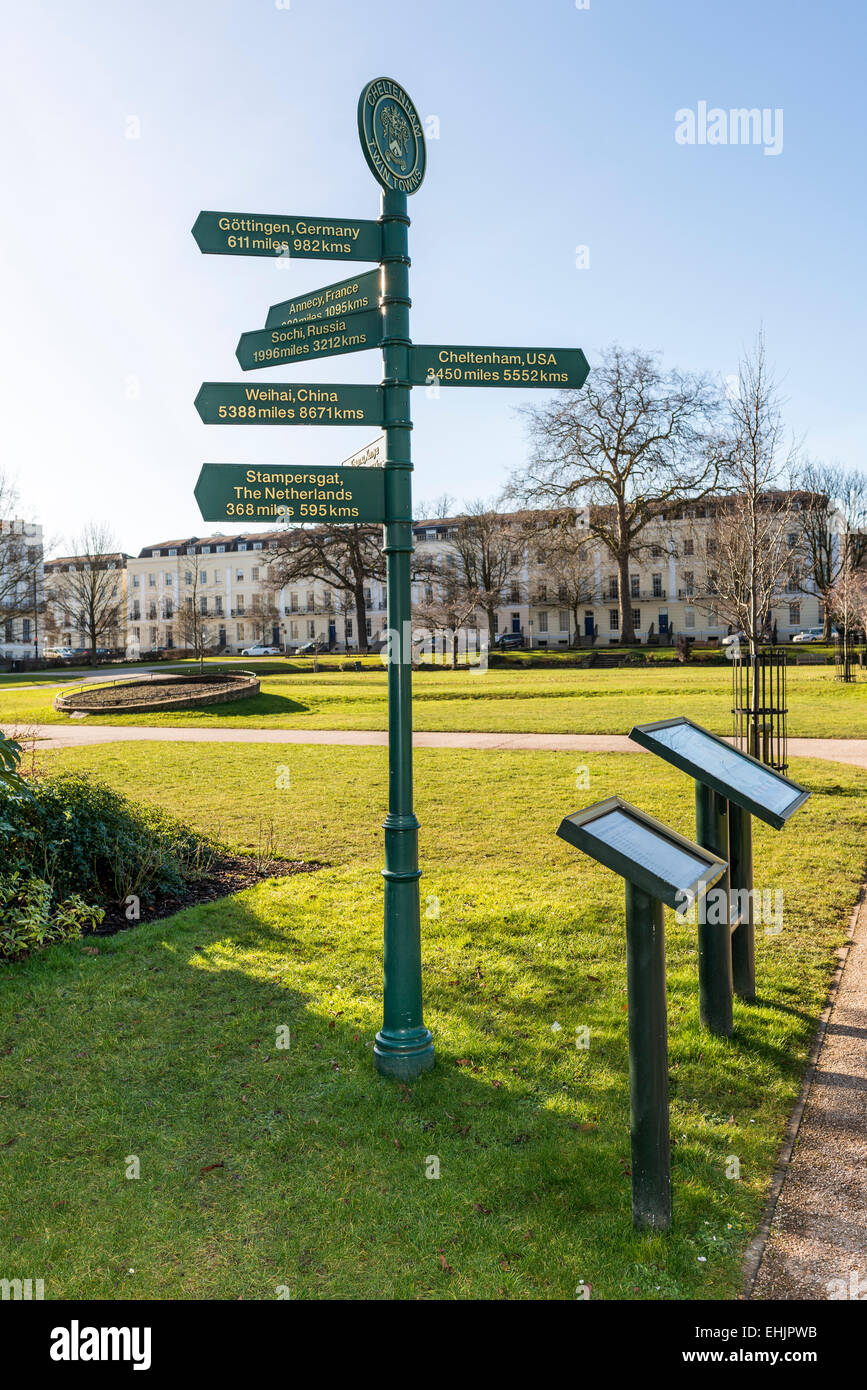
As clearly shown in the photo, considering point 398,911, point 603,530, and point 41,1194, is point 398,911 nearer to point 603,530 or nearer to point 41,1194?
point 41,1194

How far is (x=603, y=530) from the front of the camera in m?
50.2

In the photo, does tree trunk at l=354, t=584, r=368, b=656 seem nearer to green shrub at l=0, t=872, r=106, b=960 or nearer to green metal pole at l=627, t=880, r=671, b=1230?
green shrub at l=0, t=872, r=106, b=960

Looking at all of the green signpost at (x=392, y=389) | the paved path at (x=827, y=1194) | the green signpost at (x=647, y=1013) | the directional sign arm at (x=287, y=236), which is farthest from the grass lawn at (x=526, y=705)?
the green signpost at (x=647, y=1013)

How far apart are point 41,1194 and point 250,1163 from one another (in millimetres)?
745

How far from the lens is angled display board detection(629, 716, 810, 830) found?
4133 mm

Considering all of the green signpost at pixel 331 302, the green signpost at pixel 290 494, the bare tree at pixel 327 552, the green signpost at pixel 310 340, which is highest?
the bare tree at pixel 327 552

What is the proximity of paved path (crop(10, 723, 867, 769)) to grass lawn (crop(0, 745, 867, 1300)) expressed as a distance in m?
7.16

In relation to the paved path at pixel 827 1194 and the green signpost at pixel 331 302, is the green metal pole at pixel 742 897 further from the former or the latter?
the green signpost at pixel 331 302

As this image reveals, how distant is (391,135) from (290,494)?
171 cm

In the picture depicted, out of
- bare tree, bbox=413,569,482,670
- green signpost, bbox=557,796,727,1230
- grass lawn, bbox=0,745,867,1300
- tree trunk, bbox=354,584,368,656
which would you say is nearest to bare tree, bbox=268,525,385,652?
tree trunk, bbox=354,584,368,656

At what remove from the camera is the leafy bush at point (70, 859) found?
6090 mm

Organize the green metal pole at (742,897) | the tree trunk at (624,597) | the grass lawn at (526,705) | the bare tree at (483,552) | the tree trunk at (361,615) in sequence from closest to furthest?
the green metal pole at (742,897), the grass lawn at (526,705), the tree trunk at (624,597), the tree trunk at (361,615), the bare tree at (483,552)

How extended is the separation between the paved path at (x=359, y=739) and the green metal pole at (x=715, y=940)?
916 centimetres
